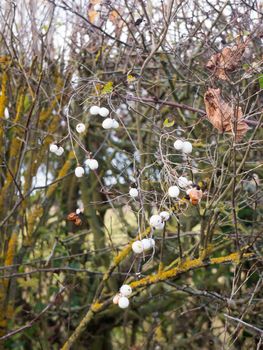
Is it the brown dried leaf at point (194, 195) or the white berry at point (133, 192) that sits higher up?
the white berry at point (133, 192)

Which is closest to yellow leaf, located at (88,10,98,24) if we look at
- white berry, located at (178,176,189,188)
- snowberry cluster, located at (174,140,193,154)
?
snowberry cluster, located at (174,140,193,154)

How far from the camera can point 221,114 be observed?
209 centimetres

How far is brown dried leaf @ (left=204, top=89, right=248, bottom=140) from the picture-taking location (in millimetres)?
2084

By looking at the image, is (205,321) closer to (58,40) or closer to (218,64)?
(58,40)

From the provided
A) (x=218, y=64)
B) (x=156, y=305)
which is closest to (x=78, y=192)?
(x=156, y=305)

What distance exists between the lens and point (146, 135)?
4160 mm

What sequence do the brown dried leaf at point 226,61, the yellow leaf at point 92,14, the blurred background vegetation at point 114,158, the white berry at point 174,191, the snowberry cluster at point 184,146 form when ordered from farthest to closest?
the yellow leaf at point 92,14
the blurred background vegetation at point 114,158
the brown dried leaf at point 226,61
the snowberry cluster at point 184,146
the white berry at point 174,191

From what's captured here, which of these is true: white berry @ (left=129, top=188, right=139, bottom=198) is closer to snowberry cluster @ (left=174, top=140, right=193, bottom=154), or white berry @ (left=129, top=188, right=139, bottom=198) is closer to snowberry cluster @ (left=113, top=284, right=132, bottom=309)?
snowberry cluster @ (left=174, top=140, right=193, bottom=154)

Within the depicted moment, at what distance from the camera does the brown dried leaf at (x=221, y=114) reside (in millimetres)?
2084

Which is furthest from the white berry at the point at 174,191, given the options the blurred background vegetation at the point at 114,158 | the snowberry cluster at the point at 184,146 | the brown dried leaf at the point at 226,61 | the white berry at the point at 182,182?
the brown dried leaf at the point at 226,61

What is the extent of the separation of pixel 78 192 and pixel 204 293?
2.31 m

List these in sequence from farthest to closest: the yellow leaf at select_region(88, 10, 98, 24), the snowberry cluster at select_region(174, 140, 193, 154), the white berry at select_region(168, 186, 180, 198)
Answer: the yellow leaf at select_region(88, 10, 98, 24) → the snowberry cluster at select_region(174, 140, 193, 154) → the white berry at select_region(168, 186, 180, 198)

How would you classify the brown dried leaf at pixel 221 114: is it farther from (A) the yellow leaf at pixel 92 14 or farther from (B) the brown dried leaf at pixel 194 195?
(A) the yellow leaf at pixel 92 14

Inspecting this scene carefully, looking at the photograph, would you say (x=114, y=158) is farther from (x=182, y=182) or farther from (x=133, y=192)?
(x=182, y=182)
